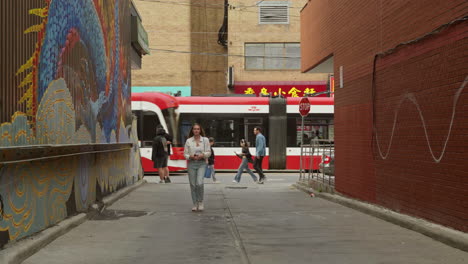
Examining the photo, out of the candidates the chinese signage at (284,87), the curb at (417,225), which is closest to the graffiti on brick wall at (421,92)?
the curb at (417,225)

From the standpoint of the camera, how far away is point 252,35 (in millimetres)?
42500

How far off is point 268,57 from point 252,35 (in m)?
1.84

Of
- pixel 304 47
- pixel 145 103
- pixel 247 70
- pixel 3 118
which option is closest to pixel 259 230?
pixel 3 118

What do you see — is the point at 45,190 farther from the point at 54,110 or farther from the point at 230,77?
the point at 230,77

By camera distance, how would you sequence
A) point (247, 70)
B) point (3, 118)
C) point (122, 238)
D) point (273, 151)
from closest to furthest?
1. point (3, 118)
2. point (122, 238)
3. point (273, 151)
4. point (247, 70)

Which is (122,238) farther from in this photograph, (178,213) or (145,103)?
(145,103)

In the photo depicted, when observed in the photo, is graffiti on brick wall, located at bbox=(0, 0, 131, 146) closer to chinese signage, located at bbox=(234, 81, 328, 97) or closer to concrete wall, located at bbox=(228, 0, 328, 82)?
chinese signage, located at bbox=(234, 81, 328, 97)

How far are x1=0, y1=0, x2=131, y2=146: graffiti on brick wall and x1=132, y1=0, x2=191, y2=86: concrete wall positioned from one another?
92.3 ft

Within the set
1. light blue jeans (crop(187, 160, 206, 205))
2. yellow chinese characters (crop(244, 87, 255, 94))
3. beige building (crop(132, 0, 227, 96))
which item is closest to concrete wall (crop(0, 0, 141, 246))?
light blue jeans (crop(187, 160, 206, 205))

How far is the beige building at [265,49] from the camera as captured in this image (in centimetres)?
4225

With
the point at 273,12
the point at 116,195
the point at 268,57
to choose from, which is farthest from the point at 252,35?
the point at 116,195

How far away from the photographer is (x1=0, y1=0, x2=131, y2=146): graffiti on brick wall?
8.04 meters

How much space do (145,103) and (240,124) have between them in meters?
4.32

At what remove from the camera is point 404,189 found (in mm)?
10625
